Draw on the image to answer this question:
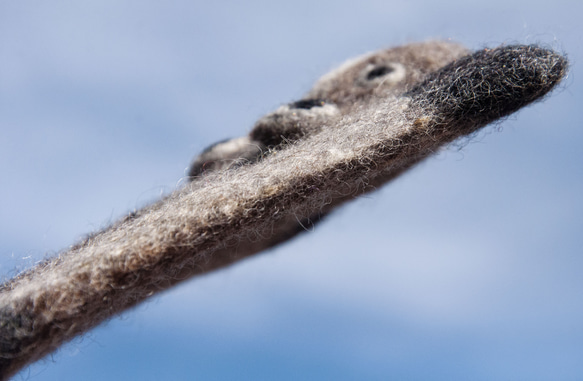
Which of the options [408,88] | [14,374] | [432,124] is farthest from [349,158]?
[14,374]

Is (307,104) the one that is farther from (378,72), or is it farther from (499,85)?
(499,85)

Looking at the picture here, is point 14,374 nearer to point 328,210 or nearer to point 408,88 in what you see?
point 328,210

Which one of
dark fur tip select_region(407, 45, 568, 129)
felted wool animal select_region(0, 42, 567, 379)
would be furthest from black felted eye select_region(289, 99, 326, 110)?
dark fur tip select_region(407, 45, 568, 129)

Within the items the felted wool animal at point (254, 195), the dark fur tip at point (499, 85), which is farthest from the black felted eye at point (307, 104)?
the dark fur tip at point (499, 85)

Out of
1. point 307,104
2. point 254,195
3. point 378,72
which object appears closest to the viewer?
point 254,195

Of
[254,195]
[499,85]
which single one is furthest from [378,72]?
[254,195]

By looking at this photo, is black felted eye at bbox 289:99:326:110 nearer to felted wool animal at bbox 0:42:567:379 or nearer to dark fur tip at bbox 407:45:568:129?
felted wool animal at bbox 0:42:567:379
